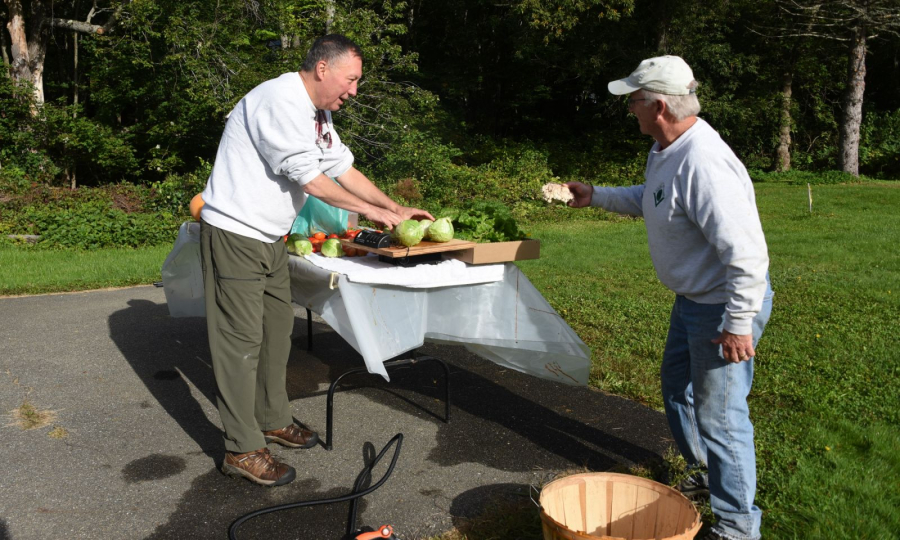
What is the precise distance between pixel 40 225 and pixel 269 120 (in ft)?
32.5

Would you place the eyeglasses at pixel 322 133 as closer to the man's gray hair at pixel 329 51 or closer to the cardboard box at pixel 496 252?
the man's gray hair at pixel 329 51

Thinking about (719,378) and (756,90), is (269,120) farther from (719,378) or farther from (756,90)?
(756,90)

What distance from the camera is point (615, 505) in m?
2.94

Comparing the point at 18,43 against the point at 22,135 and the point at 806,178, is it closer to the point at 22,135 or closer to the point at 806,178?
the point at 22,135

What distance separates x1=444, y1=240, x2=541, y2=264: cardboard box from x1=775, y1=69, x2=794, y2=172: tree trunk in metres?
24.3

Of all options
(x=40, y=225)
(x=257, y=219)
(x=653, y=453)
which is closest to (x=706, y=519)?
(x=653, y=453)

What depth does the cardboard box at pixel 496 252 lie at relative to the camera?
13.1 ft

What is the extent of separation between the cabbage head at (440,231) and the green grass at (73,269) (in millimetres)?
5851

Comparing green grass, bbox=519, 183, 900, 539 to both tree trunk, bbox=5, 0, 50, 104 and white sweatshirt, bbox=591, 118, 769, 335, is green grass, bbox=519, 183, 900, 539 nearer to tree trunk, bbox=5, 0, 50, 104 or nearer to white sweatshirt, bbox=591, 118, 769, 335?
white sweatshirt, bbox=591, 118, 769, 335

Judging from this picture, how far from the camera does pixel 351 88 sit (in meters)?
3.70

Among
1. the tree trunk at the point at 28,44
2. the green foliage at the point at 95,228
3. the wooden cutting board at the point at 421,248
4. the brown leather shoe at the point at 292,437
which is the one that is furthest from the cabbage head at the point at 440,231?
the tree trunk at the point at 28,44

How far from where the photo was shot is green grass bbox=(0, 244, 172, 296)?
839 cm

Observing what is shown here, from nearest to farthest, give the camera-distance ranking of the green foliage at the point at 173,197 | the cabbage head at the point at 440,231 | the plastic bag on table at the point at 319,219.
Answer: the cabbage head at the point at 440,231 → the plastic bag on table at the point at 319,219 → the green foliage at the point at 173,197

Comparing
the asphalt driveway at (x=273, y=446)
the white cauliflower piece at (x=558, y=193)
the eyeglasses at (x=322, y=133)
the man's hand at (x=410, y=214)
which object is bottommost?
the asphalt driveway at (x=273, y=446)
